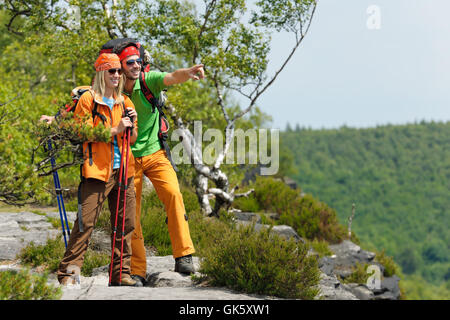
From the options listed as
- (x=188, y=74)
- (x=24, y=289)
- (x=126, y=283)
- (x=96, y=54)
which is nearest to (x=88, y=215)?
(x=126, y=283)

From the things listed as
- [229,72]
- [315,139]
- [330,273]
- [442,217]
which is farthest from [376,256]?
[315,139]

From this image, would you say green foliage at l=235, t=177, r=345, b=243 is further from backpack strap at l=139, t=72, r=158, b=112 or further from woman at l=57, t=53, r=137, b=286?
woman at l=57, t=53, r=137, b=286

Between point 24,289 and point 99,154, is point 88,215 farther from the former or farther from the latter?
point 24,289

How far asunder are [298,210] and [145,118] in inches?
437

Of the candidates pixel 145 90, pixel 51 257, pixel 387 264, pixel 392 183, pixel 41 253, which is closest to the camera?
pixel 145 90

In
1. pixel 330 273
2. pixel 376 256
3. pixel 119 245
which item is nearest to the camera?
pixel 119 245

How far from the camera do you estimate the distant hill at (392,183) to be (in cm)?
11875

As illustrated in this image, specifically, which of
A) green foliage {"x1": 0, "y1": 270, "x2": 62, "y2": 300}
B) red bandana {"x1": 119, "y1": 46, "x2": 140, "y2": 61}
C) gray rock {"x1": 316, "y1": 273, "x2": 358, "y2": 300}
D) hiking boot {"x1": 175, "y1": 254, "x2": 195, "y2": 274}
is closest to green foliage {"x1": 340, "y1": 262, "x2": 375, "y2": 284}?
gray rock {"x1": 316, "y1": 273, "x2": 358, "y2": 300}

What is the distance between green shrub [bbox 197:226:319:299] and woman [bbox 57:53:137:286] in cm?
109

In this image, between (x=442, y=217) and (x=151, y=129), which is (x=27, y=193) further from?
(x=442, y=217)

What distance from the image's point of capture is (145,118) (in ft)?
19.5

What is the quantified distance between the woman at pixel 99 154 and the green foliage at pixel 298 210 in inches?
417

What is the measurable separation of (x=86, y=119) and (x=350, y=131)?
16044 cm
